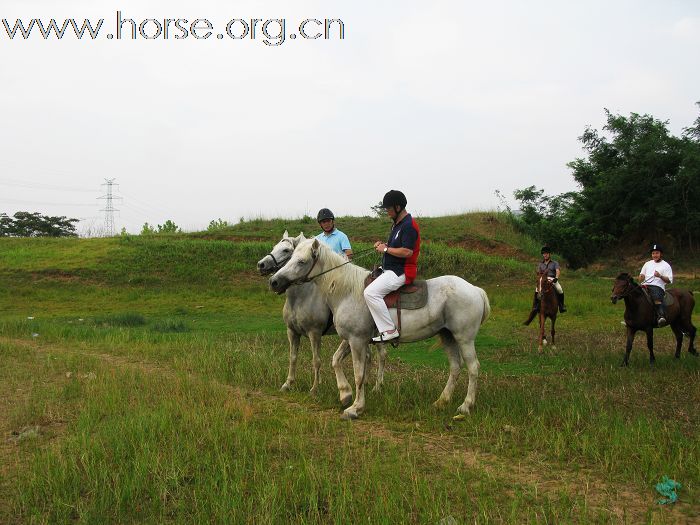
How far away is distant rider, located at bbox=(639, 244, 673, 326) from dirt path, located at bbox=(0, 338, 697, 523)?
667cm

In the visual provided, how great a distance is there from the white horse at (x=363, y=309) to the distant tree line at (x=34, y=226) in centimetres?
4646

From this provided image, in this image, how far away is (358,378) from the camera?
22.9 ft

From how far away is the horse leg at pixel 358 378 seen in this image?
267 inches

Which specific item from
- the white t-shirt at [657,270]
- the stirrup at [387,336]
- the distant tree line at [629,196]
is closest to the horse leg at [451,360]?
the stirrup at [387,336]

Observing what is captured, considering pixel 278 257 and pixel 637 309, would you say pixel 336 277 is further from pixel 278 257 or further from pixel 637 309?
pixel 637 309

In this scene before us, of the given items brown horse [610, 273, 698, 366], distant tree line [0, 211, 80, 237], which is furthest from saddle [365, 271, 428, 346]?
distant tree line [0, 211, 80, 237]

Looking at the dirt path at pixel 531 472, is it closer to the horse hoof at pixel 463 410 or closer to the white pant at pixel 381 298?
the horse hoof at pixel 463 410

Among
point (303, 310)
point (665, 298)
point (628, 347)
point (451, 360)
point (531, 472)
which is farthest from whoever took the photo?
point (665, 298)

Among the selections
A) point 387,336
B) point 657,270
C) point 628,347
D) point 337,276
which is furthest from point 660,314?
point 337,276

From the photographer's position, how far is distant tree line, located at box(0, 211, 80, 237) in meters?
48.5

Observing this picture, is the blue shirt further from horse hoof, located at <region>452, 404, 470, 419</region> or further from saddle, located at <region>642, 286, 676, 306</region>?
saddle, located at <region>642, 286, 676, 306</region>

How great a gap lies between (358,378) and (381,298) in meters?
1.02

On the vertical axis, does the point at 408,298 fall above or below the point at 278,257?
below

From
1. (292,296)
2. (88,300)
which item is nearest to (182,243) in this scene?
(88,300)
